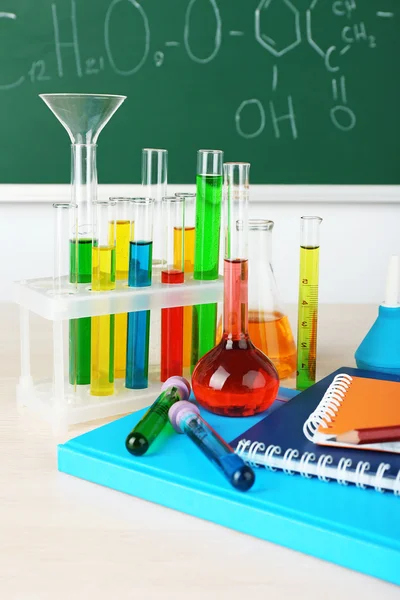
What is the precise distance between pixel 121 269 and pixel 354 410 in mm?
351

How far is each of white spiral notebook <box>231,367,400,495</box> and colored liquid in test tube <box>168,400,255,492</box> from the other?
0.03 m

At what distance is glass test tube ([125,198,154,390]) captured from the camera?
3.08 feet

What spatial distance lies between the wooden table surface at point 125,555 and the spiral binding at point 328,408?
15 centimetres

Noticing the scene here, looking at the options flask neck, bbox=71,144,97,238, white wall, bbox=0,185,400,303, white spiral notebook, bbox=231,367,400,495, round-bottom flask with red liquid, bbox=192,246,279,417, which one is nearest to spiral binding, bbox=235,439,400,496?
white spiral notebook, bbox=231,367,400,495

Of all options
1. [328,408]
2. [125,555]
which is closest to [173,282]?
[328,408]

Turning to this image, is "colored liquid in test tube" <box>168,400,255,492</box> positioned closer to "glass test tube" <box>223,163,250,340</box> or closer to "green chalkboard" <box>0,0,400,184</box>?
"glass test tube" <box>223,163,250,340</box>

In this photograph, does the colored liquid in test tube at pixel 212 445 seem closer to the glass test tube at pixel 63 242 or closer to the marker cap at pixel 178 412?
the marker cap at pixel 178 412

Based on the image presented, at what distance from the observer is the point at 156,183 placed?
1039mm

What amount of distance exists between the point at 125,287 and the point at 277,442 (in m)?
0.29

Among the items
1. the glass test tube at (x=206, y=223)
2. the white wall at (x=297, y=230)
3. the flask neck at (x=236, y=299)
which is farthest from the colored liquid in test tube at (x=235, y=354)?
the white wall at (x=297, y=230)

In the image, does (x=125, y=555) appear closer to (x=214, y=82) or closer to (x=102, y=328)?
(x=102, y=328)

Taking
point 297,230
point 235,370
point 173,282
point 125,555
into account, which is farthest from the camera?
point 297,230

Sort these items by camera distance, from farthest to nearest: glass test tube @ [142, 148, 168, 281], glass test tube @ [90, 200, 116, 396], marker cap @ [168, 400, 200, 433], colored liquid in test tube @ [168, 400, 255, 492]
→ glass test tube @ [142, 148, 168, 281] → glass test tube @ [90, 200, 116, 396] → marker cap @ [168, 400, 200, 433] → colored liquid in test tube @ [168, 400, 255, 492]

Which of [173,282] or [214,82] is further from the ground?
[214,82]
